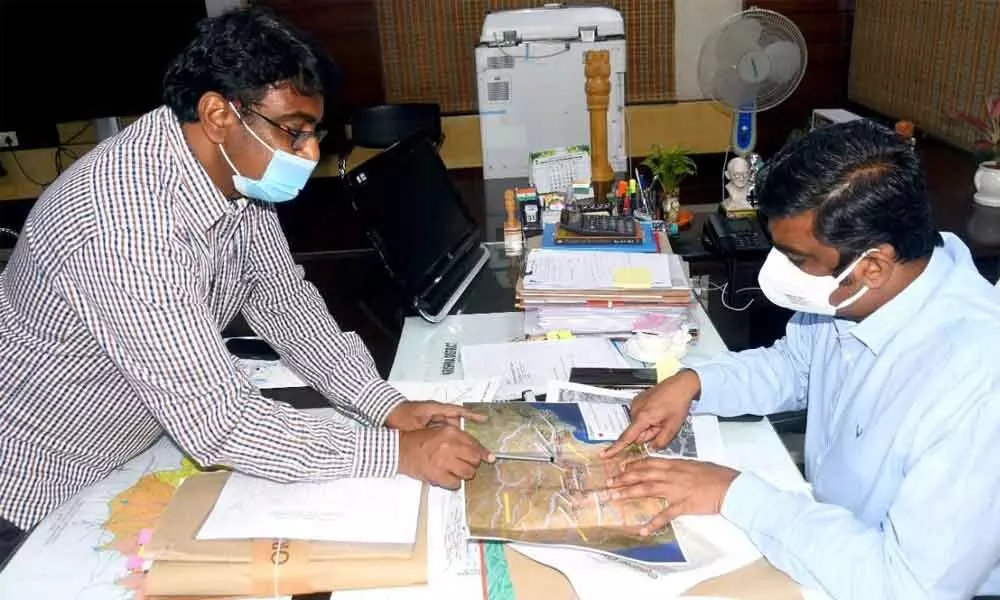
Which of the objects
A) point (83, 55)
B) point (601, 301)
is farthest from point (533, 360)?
point (83, 55)

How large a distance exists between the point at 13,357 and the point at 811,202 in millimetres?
1200

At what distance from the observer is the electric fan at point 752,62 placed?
261 centimetres

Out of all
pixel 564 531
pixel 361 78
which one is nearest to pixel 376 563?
pixel 564 531

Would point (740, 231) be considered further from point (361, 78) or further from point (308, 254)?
point (361, 78)

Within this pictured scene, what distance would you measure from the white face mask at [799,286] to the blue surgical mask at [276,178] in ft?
2.41

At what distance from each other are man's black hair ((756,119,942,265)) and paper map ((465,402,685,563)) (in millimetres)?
446

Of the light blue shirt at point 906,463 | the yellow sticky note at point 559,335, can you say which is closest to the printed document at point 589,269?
the yellow sticky note at point 559,335

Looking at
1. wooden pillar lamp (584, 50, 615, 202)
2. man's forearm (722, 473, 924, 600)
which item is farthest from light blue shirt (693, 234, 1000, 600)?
wooden pillar lamp (584, 50, 615, 202)

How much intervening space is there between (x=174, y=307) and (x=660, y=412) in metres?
0.76

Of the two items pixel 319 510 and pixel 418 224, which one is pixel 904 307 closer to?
pixel 319 510

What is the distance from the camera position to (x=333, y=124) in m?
4.31

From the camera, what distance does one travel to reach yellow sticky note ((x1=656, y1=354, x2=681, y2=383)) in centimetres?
147

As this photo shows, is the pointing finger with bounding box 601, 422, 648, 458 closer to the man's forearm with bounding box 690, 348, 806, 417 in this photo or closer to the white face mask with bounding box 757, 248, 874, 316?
the man's forearm with bounding box 690, 348, 806, 417

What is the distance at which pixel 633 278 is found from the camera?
69.1 inches
